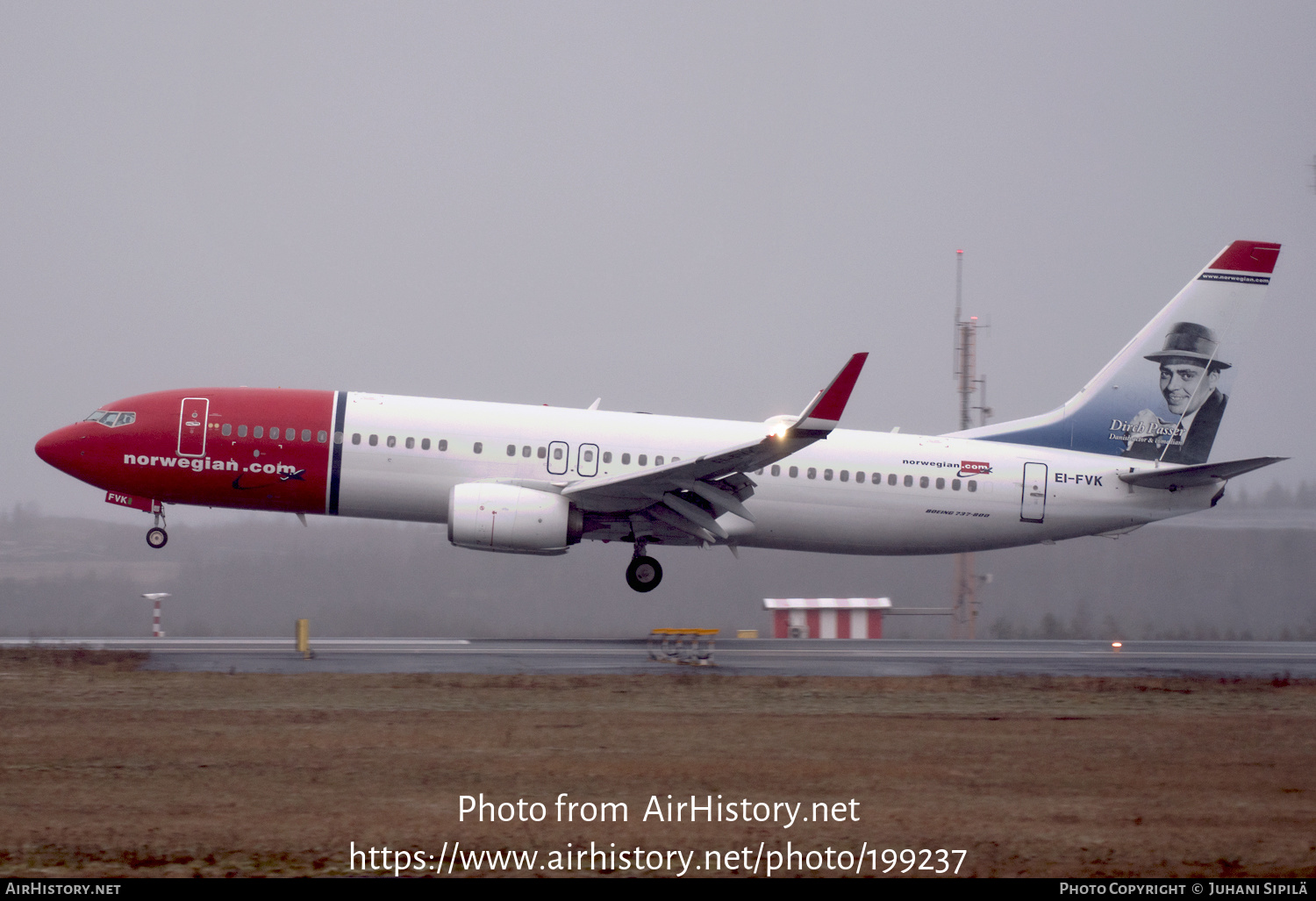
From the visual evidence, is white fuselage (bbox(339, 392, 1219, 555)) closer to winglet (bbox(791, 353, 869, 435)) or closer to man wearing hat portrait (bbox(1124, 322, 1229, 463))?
man wearing hat portrait (bbox(1124, 322, 1229, 463))

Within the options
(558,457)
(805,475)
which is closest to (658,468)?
(558,457)

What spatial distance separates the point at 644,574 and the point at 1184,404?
12.1 meters

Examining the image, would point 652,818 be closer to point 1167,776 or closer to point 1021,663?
point 1167,776

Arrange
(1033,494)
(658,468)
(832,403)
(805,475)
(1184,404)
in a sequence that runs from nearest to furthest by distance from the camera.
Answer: (832,403) < (658,468) < (805,475) < (1033,494) < (1184,404)

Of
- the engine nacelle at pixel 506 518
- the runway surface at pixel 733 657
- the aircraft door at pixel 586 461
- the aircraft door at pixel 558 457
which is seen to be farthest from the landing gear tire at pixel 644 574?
the aircraft door at pixel 558 457

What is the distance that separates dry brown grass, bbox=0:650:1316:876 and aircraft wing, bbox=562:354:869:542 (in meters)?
4.59

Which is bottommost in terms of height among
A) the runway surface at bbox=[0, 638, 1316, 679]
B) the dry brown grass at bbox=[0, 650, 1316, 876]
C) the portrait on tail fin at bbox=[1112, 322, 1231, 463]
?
the dry brown grass at bbox=[0, 650, 1316, 876]

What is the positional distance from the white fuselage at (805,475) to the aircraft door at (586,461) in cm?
2

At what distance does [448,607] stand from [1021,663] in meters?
22.7

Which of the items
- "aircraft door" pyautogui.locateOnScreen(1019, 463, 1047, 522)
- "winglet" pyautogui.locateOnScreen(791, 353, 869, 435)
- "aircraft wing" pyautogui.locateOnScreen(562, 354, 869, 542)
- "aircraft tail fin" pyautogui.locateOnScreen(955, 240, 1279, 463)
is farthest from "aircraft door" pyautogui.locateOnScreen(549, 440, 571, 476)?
"aircraft door" pyautogui.locateOnScreen(1019, 463, 1047, 522)

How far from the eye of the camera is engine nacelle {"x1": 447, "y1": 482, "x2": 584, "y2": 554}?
21.7 meters

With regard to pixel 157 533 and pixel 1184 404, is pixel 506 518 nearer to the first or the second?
pixel 157 533

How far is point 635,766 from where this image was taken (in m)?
11.5

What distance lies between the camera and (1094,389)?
85.1 ft
